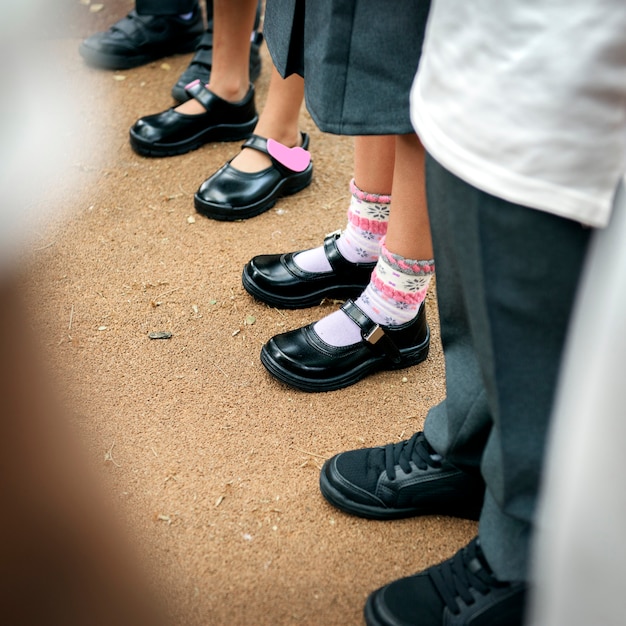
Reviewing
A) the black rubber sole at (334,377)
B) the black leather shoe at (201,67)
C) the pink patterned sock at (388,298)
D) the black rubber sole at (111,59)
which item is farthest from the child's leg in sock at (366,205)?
the black rubber sole at (111,59)

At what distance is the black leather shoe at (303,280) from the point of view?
4.58 ft

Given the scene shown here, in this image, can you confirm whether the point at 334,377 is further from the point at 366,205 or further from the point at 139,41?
the point at 139,41

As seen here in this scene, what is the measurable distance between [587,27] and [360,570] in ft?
2.45

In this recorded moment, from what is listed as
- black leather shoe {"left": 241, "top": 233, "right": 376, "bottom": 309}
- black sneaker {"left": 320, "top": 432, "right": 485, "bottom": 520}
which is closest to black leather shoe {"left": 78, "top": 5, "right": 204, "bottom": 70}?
black leather shoe {"left": 241, "top": 233, "right": 376, "bottom": 309}

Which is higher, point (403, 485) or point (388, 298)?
point (388, 298)

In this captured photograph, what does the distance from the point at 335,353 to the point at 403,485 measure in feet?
0.96

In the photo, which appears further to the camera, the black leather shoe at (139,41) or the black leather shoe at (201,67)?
the black leather shoe at (139,41)

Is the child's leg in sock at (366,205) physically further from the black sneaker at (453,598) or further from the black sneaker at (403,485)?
the black sneaker at (453,598)

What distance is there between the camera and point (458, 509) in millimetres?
1049

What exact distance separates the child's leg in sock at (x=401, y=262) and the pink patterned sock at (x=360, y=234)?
0.50 feet

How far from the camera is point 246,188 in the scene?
1.66m

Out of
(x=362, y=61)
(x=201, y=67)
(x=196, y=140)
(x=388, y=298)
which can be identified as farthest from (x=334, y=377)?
(x=201, y=67)

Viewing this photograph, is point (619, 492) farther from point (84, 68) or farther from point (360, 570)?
point (84, 68)

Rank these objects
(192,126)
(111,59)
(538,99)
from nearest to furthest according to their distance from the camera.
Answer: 1. (538,99)
2. (192,126)
3. (111,59)
